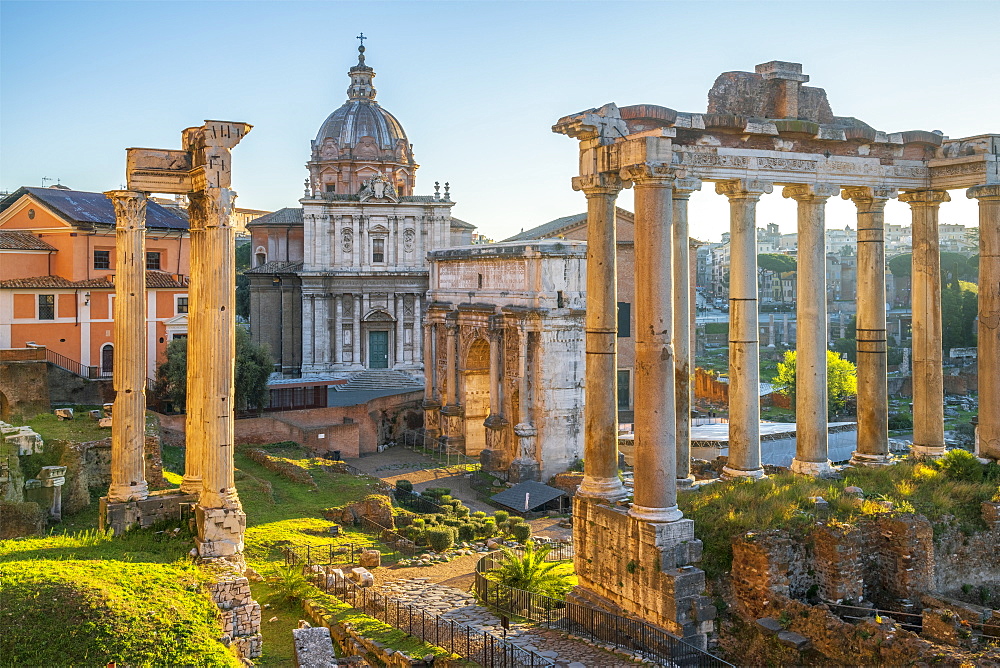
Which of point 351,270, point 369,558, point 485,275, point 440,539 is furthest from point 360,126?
point 369,558

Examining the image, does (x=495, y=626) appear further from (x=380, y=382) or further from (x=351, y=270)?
(x=351, y=270)

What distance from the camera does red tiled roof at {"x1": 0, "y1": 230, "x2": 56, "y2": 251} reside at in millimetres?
35141

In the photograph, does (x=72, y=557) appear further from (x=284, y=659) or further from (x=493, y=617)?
(x=493, y=617)

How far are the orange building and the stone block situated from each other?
1878cm

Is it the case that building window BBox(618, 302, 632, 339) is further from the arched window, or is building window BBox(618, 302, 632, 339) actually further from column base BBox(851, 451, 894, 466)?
column base BBox(851, 451, 894, 466)

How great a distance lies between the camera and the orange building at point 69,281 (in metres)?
35.1

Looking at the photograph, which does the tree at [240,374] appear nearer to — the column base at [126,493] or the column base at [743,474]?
the column base at [126,493]

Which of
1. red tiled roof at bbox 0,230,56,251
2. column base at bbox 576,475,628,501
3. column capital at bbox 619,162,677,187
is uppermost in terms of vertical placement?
red tiled roof at bbox 0,230,56,251

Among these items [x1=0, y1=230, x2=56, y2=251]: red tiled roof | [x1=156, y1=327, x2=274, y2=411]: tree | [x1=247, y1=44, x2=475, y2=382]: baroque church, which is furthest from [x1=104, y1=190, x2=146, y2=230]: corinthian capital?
[x1=247, y1=44, x2=475, y2=382]: baroque church

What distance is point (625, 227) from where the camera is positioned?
53062mm

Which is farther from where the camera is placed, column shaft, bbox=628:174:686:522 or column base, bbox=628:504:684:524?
column shaft, bbox=628:174:686:522

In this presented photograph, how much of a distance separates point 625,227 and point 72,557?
4166 cm

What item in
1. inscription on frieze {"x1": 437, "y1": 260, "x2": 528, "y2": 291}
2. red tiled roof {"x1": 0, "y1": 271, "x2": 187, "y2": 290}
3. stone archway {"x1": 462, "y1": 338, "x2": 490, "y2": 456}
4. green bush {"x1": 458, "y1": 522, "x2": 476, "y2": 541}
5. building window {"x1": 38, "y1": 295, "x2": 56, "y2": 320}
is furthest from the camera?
stone archway {"x1": 462, "y1": 338, "x2": 490, "y2": 456}

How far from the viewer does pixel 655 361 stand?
48.0 feet
